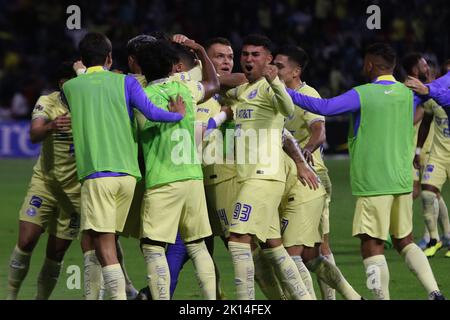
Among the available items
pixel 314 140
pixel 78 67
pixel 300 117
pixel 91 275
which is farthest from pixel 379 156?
pixel 78 67

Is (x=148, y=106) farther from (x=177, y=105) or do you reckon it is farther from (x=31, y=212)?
(x=31, y=212)

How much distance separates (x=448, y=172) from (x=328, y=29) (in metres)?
15.3

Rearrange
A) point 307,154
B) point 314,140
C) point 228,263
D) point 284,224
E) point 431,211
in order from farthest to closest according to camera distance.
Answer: point 431,211
point 228,263
point 314,140
point 284,224
point 307,154

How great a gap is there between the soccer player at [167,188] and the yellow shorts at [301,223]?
0.93 metres

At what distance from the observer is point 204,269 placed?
863cm

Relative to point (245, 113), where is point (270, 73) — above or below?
above

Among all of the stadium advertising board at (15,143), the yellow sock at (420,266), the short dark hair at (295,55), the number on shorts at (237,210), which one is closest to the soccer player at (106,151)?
the number on shorts at (237,210)

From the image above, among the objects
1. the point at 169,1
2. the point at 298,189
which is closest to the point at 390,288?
the point at 298,189

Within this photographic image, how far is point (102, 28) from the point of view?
27.9m

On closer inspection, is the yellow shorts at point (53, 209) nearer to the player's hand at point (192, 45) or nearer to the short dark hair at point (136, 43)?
the short dark hair at point (136, 43)

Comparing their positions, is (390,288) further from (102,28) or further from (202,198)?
(102,28)

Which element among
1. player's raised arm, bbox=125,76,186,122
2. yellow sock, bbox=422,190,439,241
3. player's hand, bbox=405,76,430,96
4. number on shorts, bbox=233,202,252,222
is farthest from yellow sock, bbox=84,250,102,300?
yellow sock, bbox=422,190,439,241

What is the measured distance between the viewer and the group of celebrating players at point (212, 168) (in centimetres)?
848

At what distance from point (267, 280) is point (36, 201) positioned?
2.06 m
